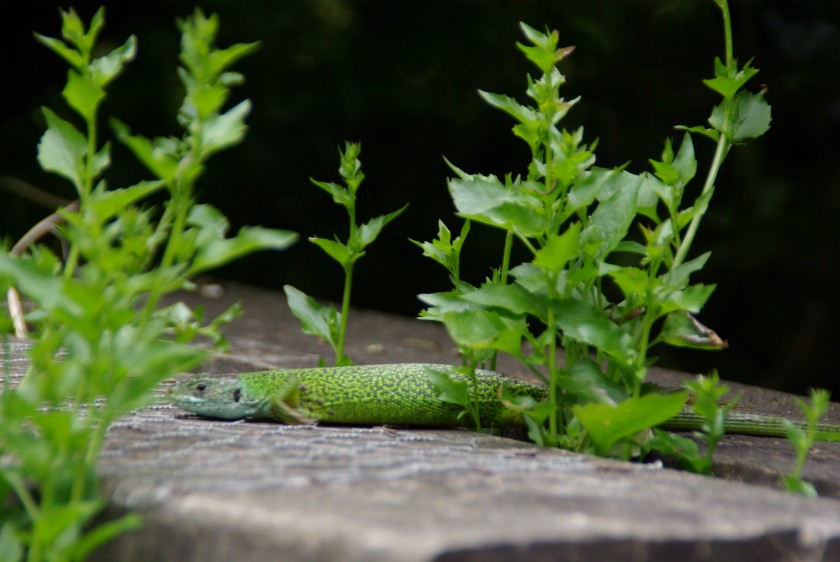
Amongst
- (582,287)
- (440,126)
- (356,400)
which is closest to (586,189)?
(582,287)

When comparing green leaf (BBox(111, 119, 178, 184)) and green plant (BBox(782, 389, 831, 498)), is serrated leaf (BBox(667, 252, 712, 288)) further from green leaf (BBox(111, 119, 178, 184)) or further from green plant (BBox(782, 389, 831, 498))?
green leaf (BBox(111, 119, 178, 184))

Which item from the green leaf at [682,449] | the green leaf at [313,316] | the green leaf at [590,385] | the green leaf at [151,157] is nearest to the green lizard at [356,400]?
the green leaf at [313,316]

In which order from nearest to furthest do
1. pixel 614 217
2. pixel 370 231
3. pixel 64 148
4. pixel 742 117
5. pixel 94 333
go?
pixel 94 333 → pixel 64 148 → pixel 614 217 → pixel 742 117 → pixel 370 231

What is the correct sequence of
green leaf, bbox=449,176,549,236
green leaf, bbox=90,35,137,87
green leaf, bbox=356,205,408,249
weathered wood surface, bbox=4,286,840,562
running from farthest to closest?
green leaf, bbox=356,205,408,249 < green leaf, bbox=449,176,549,236 < green leaf, bbox=90,35,137,87 < weathered wood surface, bbox=4,286,840,562

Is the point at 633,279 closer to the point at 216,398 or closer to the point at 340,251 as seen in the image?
the point at 340,251

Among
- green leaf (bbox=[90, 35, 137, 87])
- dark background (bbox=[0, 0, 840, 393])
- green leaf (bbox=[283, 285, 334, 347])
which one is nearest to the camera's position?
green leaf (bbox=[90, 35, 137, 87])

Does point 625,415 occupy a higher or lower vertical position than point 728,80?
lower

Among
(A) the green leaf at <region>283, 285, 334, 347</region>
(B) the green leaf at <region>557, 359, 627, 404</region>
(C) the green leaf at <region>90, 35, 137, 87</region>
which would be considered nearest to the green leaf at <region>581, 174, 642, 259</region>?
(B) the green leaf at <region>557, 359, 627, 404</region>
